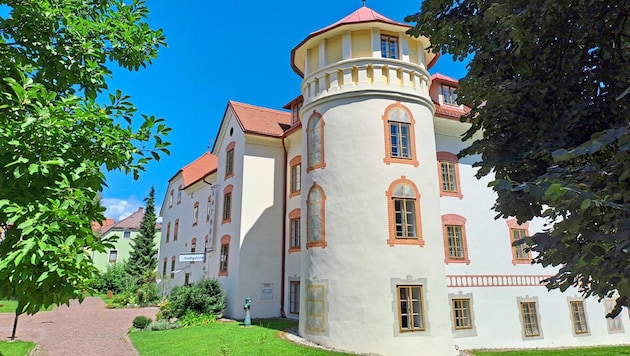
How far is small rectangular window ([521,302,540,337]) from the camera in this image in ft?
56.5

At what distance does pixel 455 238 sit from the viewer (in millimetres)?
17438

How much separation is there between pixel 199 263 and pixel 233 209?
676 centimetres

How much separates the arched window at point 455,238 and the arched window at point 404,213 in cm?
364

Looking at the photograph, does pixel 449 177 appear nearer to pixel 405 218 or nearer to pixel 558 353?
pixel 405 218

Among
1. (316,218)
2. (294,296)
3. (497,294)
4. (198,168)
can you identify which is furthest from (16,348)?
(198,168)

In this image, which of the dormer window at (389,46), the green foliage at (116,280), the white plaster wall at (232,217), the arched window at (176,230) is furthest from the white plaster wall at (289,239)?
the green foliage at (116,280)

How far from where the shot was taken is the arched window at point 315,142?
1541cm

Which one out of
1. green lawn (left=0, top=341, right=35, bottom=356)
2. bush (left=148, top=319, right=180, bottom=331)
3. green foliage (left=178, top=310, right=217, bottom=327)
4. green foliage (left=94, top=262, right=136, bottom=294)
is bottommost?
green lawn (left=0, top=341, right=35, bottom=356)

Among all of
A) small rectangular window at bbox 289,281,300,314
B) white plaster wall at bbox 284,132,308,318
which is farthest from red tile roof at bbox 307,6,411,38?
small rectangular window at bbox 289,281,300,314

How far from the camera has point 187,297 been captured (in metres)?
18.6

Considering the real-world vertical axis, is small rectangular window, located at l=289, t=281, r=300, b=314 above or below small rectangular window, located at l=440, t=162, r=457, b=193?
below

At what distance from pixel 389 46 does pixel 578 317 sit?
15.1 meters

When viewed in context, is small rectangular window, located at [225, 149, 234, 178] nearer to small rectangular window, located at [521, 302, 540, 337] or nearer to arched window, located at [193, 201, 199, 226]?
arched window, located at [193, 201, 199, 226]

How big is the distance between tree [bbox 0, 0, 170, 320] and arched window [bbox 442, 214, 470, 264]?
1469 cm
